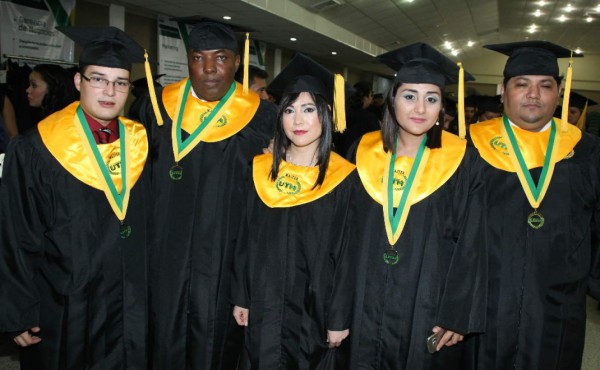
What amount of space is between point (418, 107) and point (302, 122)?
0.55 m

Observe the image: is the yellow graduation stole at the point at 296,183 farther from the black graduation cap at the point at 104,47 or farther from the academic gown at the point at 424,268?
the black graduation cap at the point at 104,47

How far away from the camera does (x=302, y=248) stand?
2.19 metres

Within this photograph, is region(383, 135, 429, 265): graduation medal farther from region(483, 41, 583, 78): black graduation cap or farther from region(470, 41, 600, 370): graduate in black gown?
region(483, 41, 583, 78): black graduation cap

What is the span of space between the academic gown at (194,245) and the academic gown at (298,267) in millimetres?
328

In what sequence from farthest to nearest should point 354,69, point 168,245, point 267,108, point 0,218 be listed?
1. point 354,69
2. point 267,108
3. point 168,245
4. point 0,218

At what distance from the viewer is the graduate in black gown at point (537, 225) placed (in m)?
2.33

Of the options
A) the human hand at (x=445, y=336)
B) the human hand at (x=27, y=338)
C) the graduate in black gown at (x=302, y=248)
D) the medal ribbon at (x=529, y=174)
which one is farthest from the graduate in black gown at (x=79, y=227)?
the medal ribbon at (x=529, y=174)

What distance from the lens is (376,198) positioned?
7.12 ft

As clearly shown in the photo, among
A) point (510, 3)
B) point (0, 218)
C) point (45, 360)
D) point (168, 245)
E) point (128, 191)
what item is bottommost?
point (45, 360)

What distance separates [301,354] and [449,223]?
3.09 ft

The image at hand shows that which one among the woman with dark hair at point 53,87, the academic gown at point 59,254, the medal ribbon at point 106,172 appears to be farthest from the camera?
the woman with dark hair at point 53,87

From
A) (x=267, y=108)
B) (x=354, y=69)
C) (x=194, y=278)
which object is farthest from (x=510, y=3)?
(x=194, y=278)

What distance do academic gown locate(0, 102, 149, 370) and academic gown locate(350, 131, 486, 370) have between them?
1192 mm

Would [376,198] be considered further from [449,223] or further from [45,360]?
[45,360]
